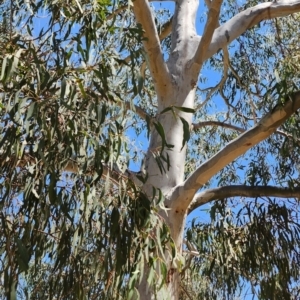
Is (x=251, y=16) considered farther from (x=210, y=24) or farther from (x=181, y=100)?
(x=181, y=100)

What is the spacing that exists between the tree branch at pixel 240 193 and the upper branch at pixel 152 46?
627mm

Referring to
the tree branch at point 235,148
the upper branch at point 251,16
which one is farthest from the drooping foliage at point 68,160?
the upper branch at point 251,16

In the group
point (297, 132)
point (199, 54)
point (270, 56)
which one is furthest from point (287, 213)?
point (270, 56)

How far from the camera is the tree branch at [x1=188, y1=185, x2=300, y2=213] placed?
114 inches

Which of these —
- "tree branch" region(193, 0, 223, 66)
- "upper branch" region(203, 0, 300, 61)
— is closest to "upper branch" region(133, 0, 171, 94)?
"tree branch" region(193, 0, 223, 66)

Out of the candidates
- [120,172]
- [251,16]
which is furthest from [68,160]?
[251,16]

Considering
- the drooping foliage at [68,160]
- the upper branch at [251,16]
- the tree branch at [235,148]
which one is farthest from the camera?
the upper branch at [251,16]

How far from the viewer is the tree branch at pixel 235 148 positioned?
2.53 meters

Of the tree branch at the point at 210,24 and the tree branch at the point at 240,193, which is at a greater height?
the tree branch at the point at 210,24

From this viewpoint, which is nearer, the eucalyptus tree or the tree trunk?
the eucalyptus tree

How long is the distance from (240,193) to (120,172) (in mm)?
739

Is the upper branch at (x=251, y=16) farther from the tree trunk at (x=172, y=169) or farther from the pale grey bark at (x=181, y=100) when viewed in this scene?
the tree trunk at (x=172, y=169)

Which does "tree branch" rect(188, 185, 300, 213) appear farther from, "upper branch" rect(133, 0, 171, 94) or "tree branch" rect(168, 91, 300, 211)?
"upper branch" rect(133, 0, 171, 94)

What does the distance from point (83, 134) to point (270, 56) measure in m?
3.15
